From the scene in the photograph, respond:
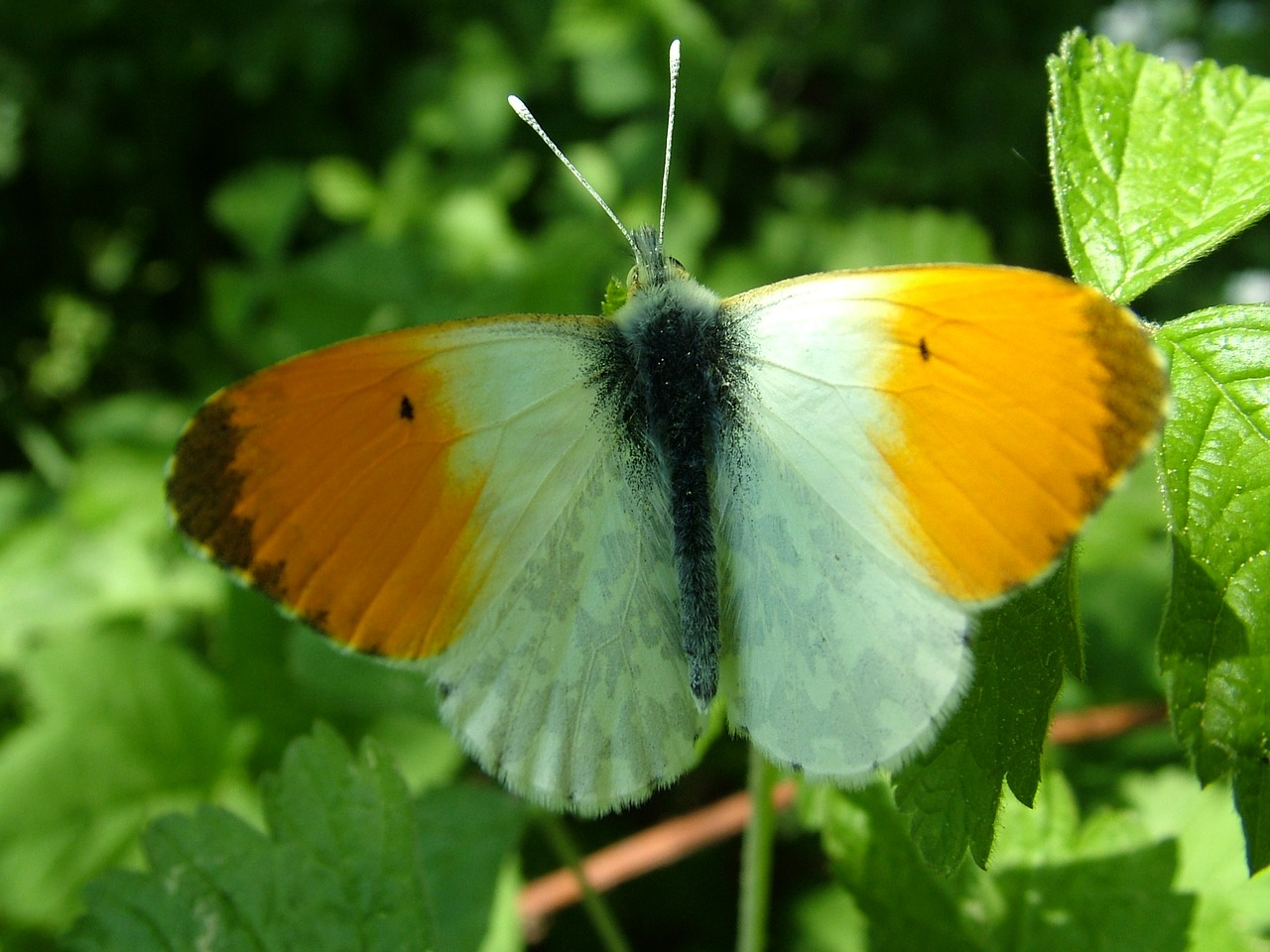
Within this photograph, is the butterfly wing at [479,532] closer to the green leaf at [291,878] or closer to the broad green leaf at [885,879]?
the green leaf at [291,878]

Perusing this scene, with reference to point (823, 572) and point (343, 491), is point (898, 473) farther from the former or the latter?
point (343, 491)

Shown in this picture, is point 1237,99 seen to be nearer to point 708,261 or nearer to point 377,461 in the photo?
point 377,461

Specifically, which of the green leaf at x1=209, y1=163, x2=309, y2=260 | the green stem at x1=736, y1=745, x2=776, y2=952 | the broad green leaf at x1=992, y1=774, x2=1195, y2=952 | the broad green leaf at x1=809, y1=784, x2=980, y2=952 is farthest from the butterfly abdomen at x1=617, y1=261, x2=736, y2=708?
the green leaf at x1=209, y1=163, x2=309, y2=260

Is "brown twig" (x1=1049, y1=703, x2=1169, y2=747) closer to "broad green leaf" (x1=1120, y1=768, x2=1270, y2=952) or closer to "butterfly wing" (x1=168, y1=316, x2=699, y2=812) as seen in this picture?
"broad green leaf" (x1=1120, y1=768, x2=1270, y2=952)

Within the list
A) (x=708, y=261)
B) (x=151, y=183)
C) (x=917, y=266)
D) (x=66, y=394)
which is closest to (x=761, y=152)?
(x=708, y=261)

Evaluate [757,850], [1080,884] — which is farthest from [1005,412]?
[1080,884]
